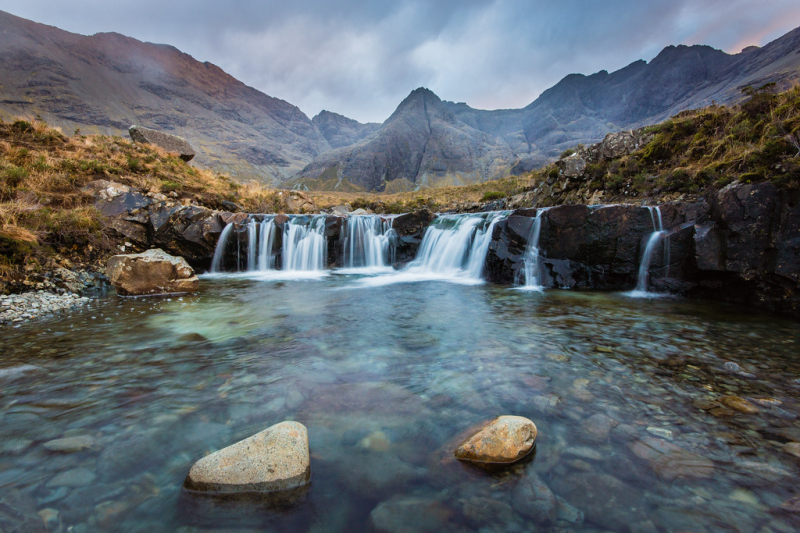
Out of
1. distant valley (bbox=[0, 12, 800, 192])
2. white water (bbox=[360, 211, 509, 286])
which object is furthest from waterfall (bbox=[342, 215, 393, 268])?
distant valley (bbox=[0, 12, 800, 192])

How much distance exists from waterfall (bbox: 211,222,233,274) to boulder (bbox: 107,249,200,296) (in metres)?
5.09

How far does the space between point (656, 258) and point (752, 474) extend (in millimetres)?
8144

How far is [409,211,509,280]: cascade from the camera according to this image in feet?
41.6

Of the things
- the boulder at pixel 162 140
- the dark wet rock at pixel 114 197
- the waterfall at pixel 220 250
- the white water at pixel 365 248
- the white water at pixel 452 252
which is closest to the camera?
the dark wet rock at pixel 114 197

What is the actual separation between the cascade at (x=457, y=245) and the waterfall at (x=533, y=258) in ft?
5.16

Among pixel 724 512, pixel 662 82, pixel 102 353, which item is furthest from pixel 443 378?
pixel 662 82

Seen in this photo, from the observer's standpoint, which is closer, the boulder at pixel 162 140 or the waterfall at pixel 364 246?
the waterfall at pixel 364 246

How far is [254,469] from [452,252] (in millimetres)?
12421

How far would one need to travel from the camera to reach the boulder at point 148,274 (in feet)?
26.9

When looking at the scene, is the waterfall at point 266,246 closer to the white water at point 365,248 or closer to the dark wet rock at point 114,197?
the white water at point 365,248

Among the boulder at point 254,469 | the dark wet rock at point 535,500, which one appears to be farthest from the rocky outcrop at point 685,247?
the boulder at point 254,469

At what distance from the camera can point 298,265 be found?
15648 millimetres

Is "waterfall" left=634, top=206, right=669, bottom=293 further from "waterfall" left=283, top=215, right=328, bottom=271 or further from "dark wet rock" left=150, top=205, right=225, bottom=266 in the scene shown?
"dark wet rock" left=150, top=205, right=225, bottom=266

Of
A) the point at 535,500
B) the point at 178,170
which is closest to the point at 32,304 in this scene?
the point at 535,500
